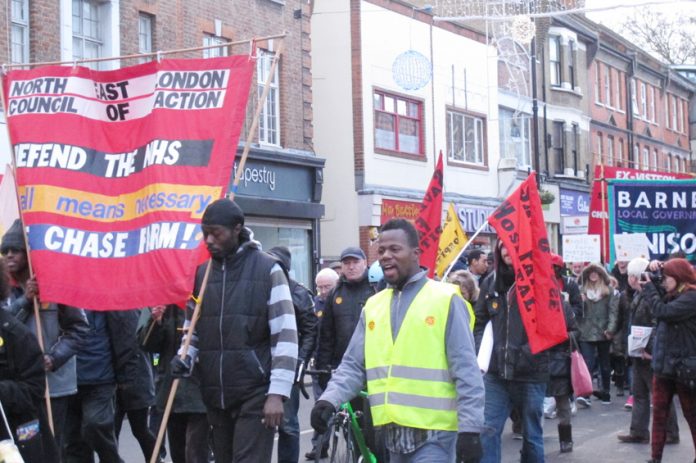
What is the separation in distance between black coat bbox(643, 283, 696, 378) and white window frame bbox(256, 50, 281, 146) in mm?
16184

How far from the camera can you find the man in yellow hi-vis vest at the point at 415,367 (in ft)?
19.4

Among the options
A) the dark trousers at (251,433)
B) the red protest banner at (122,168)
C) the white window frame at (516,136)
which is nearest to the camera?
the dark trousers at (251,433)

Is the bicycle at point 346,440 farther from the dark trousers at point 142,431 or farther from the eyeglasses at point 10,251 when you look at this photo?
the eyeglasses at point 10,251

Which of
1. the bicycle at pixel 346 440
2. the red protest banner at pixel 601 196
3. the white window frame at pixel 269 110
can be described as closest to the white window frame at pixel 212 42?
the white window frame at pixel 269 110

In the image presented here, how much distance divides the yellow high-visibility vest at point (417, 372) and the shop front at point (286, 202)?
Result: 18.0 meters

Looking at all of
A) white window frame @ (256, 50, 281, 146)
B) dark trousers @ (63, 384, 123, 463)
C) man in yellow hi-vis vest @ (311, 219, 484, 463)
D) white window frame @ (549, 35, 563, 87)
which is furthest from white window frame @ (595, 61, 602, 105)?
man in yellow hi-vis vest @ (311, 219, 484, 463)

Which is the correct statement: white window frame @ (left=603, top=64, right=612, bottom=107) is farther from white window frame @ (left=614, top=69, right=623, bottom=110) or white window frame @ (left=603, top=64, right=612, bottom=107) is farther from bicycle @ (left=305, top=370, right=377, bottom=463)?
bicycle @ (left=305, top=370, right=377, bottom=463)

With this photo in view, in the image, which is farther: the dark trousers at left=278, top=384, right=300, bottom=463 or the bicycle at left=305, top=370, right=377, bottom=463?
the dark trousers at left=278, top=384, right=300, bottom=463

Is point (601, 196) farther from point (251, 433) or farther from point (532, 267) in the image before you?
point (251, 433)

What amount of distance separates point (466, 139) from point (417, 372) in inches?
1115

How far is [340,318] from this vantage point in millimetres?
10438

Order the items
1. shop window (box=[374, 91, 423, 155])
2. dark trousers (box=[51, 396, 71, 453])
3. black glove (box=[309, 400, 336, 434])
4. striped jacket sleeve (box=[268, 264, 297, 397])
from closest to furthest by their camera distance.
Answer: black glove (box=[309, 400, 336, 434]) → striped jacket sleeve (box=[268, 264, 297, 397]) → dark trousers (box=[51, 396, 71, 453]) → shop window (box=[374, 91, 423, 155])

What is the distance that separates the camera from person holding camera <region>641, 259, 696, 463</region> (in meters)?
9.70

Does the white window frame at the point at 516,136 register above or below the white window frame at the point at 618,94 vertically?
below
